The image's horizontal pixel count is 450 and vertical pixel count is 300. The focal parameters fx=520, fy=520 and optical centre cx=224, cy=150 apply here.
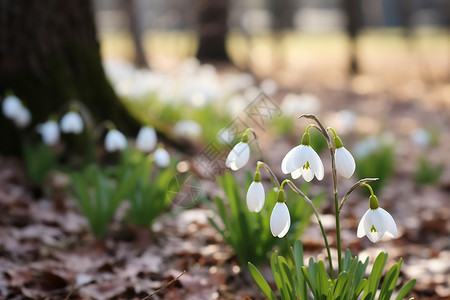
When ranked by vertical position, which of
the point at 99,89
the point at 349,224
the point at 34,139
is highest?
the point at 99,89

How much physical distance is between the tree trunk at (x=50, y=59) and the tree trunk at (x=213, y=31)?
753 cm

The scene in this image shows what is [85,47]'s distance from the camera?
11.3ft

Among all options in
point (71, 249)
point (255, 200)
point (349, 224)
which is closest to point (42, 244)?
point (71, 249)

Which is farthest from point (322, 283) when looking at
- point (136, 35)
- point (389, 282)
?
point (136, 35)

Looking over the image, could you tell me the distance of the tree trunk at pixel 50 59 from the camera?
124 inches

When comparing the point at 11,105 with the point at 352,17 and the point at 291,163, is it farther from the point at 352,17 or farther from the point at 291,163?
the point at 352,17

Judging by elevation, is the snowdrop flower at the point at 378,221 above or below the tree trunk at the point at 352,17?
below

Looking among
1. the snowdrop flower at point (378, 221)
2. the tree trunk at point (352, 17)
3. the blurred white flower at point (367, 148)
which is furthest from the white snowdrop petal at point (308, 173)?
the tree trunk at point (352, 17)

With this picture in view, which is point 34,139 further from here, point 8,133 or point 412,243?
point 412,243

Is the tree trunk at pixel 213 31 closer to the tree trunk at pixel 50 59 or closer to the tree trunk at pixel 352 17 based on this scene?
the tree trunk at pixel 352 17

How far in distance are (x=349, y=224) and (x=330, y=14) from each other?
3869 cm

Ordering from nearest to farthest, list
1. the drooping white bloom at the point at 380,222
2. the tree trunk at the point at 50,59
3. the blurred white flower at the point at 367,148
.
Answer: the drooping white bloom at the point at 380,222 → the tree trunk at the point at 50,59 → the blurred white flower at the point at 367,148

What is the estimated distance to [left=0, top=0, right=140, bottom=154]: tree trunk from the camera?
3145 millimetres

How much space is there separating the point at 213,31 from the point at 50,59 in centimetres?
788
